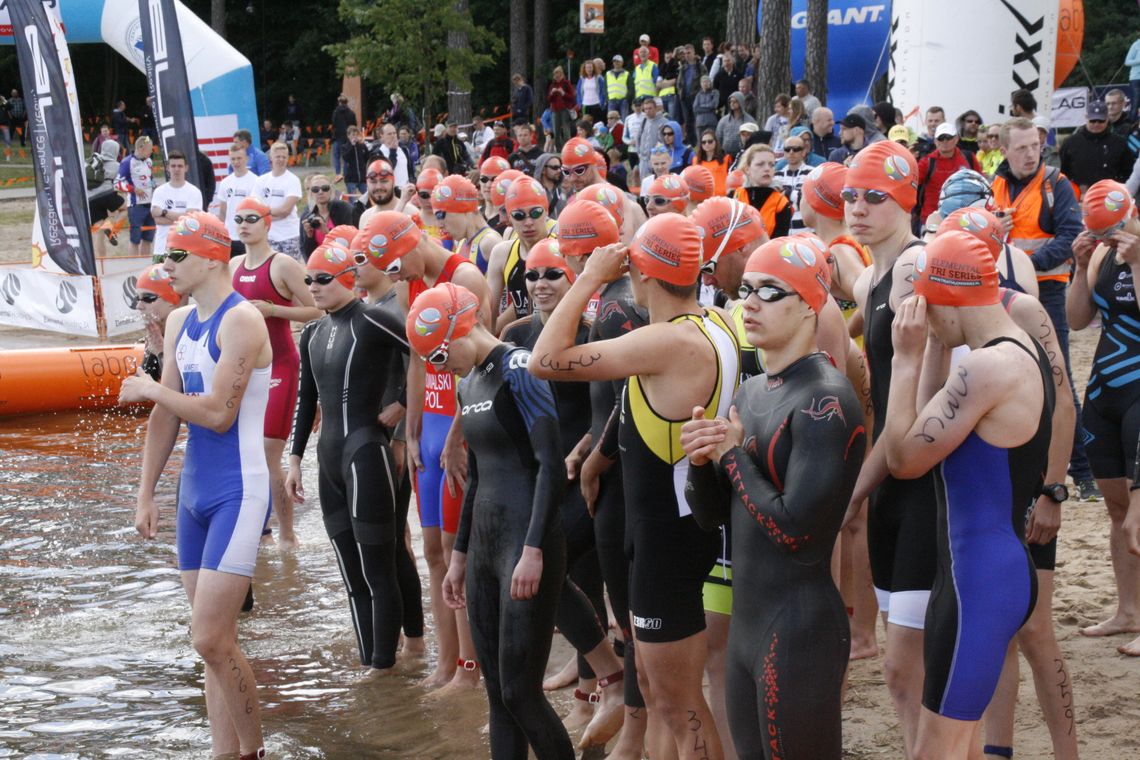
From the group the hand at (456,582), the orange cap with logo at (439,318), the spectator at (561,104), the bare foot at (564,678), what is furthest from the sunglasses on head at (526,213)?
the spectator at (561,104)

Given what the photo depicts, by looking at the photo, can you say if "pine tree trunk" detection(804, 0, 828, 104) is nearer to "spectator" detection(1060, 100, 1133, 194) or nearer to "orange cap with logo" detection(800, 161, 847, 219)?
"spectator" detection(1060, 100, 1133, 194)

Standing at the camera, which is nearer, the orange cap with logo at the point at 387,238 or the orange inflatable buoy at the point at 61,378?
the orange cap with logo at the point at 387,238

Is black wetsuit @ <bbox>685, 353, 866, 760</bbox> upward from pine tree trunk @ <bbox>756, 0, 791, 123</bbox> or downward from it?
downward

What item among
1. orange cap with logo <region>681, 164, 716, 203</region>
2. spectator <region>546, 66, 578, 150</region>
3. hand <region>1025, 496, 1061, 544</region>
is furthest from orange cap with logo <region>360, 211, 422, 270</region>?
spectator <region>546, 66, 578, 150</region>

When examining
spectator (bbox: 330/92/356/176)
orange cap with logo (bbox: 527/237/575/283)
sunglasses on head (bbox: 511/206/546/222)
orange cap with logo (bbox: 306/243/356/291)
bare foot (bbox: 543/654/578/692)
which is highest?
spectator (bbox: 330/92/356/176)

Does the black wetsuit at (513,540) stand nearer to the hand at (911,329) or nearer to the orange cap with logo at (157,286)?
the hand at (911,329)

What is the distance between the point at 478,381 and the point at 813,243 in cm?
151

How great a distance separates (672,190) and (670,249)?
3650 mm

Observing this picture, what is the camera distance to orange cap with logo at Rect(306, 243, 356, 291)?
6.38 meters

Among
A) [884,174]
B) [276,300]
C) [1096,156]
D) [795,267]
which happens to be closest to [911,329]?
[795,267]

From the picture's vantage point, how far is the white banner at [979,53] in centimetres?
1572

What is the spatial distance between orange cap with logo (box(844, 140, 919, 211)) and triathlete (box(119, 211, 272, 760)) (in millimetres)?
2570

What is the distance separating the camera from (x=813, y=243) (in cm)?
387

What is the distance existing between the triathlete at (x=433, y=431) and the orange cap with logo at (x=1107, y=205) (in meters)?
2.97
